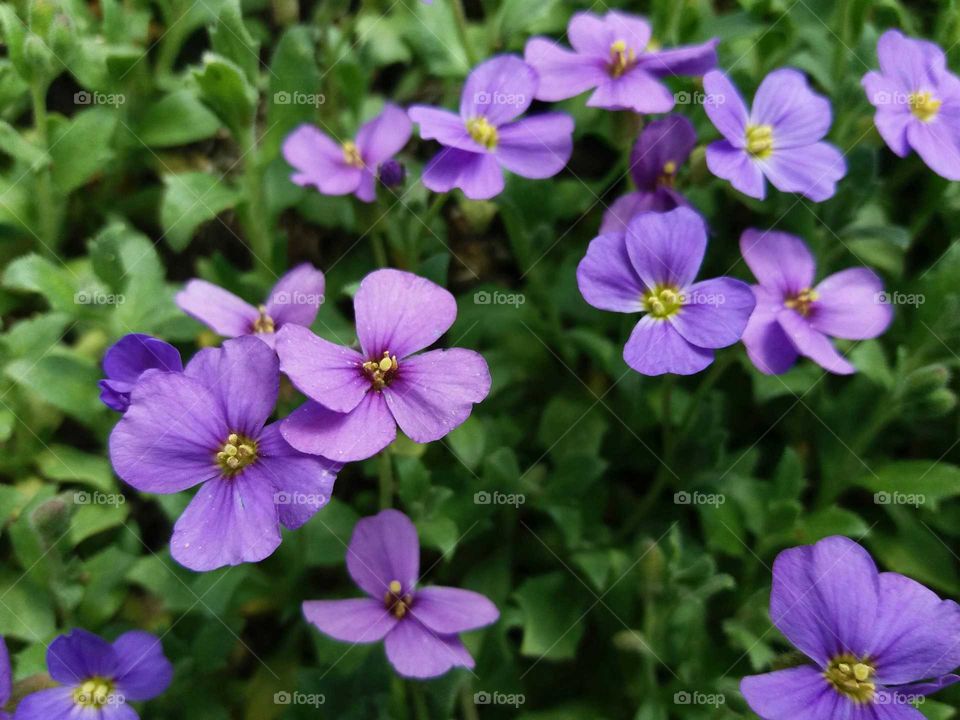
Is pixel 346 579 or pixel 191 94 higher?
pixel 191 94

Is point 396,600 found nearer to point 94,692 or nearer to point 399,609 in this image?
point 399,609

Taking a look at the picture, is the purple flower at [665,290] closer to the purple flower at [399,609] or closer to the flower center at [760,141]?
the flower center at [760,141]

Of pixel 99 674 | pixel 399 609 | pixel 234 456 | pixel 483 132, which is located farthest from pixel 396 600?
pixel 483 132

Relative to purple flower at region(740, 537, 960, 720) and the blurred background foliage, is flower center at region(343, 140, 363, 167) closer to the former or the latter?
the blurred background foliage

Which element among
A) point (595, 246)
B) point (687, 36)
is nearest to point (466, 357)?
point (595, 246)

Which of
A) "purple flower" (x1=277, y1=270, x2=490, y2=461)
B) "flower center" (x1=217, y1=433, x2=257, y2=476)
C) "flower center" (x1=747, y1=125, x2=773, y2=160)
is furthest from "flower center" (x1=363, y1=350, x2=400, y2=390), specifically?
"flower center" (x1=747, y1=125, x2=773, y2=160)

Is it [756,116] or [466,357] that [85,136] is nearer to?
[466,357]
